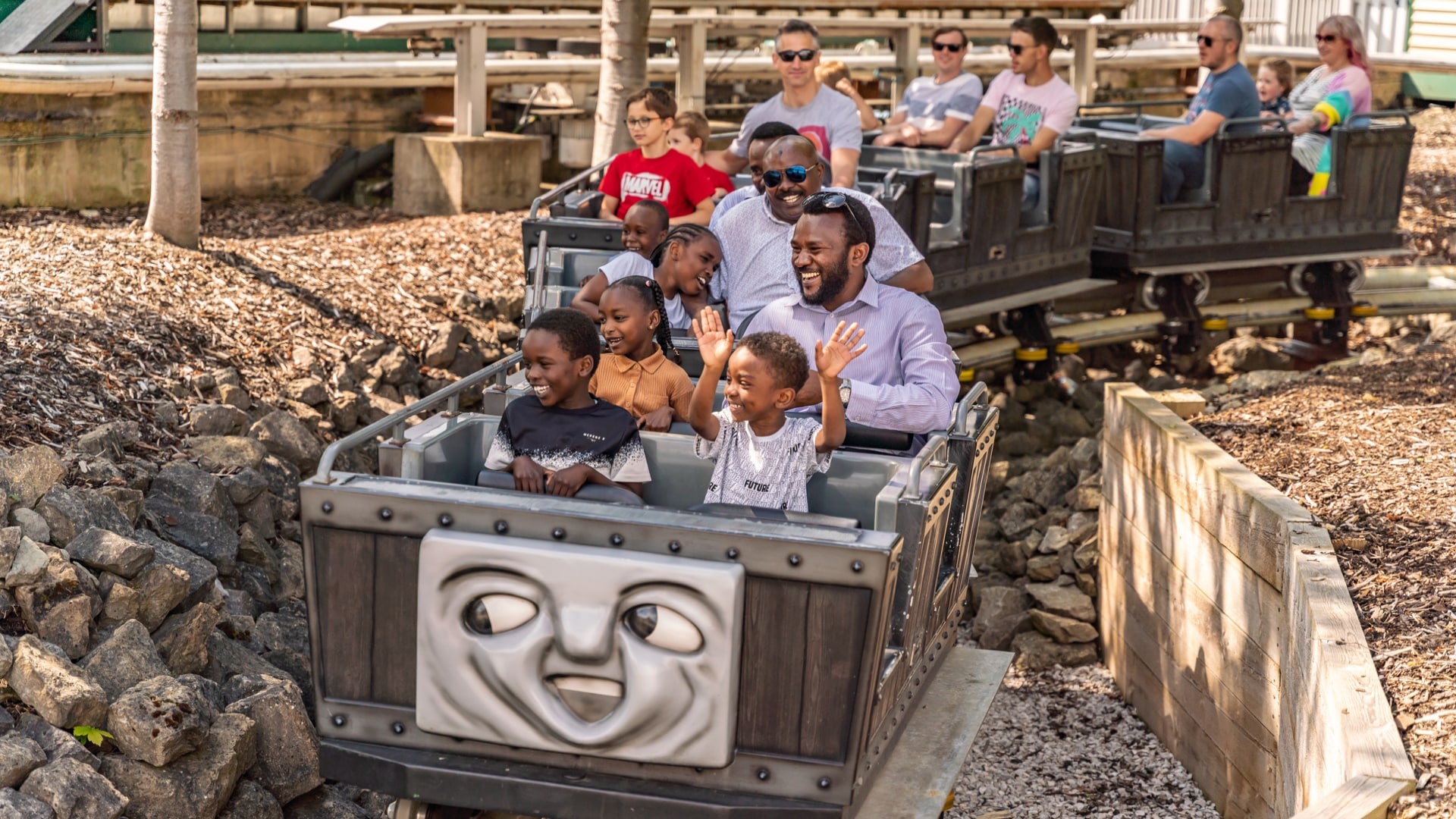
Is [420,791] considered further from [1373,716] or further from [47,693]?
[1373,716]

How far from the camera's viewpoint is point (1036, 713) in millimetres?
7129

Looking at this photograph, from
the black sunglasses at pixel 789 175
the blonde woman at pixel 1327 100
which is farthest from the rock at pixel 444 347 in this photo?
the blonde woman at pixel 1327 100

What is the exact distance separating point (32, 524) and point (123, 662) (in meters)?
0.63

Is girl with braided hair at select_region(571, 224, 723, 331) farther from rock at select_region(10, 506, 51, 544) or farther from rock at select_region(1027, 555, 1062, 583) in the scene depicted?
rock at select_region(1027, 555, 1062, 583)

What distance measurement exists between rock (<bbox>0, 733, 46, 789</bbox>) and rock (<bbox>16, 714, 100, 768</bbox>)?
49 millimetres

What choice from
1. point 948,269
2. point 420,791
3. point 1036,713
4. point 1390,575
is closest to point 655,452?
point 420,791

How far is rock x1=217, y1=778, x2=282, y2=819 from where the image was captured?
16.2ft

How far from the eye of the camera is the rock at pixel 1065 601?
780 cm

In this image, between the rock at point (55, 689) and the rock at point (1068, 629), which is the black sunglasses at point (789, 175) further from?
the rock at point (55, 689)

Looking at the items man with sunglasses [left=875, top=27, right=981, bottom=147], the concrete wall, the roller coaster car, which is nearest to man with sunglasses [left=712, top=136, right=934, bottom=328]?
the roller coaster car

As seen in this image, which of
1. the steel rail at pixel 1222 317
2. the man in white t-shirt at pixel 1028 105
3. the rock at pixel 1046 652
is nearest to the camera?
the rock at pixel 1046 652

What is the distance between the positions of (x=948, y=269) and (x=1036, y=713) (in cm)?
323

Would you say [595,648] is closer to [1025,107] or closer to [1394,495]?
[1394,495]

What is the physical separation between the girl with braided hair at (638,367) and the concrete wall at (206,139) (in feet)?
21.5
